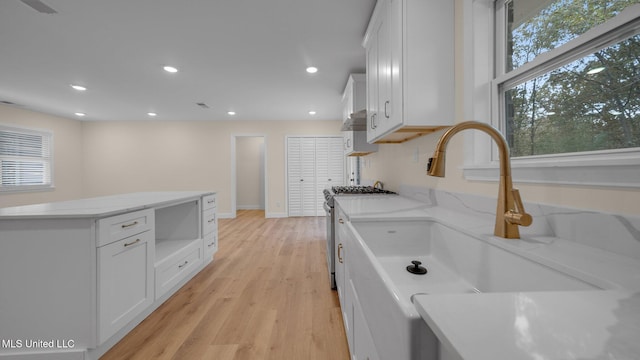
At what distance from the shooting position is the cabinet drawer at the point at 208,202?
2.64 m

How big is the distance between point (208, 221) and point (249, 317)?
52.1 inches

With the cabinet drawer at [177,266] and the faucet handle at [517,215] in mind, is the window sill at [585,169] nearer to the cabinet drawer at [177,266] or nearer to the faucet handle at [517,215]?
the faucet handle at [517,215]

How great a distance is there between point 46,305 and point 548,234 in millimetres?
2390

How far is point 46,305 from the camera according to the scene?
4.39ft

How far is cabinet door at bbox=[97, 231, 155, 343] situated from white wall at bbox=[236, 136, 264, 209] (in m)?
5.54

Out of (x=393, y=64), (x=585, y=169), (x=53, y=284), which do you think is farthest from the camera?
(x=393, y=64)

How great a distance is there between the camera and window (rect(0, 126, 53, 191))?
14.5ft

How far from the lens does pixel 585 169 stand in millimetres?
726

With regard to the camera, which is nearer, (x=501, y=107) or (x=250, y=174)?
(x=501, y=107)

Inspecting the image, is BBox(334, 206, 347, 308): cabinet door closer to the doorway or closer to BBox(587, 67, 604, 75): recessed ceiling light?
BBox(587, 67, 604, 75): recessed ceiling light

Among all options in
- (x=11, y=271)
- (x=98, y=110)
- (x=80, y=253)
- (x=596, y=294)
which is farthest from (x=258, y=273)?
(x=98, y=110)

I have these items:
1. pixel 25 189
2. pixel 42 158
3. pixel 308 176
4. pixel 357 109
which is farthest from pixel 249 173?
pixel 357 109

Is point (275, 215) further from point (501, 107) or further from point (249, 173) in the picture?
point (501, 107)

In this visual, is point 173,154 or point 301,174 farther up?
point 173,154
